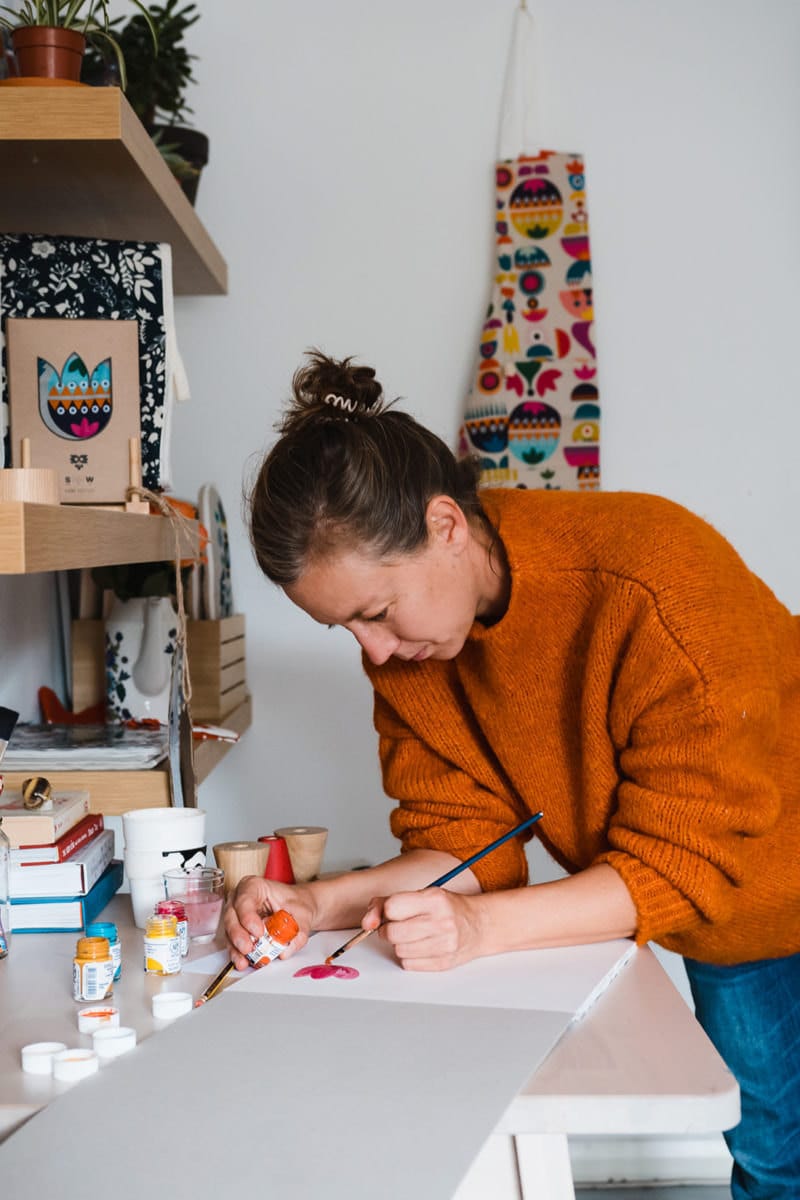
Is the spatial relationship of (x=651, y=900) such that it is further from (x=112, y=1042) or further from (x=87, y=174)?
(x=87, y=174)

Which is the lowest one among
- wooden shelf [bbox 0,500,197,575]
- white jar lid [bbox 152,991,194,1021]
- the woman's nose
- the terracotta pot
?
white jar lid [bbox 152,991,194,1021]

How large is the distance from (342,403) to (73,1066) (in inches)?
25.1

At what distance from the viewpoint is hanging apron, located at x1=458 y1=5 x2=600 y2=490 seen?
2.25 metres

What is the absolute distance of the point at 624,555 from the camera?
1122 mm

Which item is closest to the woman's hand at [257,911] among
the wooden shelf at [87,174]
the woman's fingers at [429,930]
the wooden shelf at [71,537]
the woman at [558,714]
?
the woman at [558,714]

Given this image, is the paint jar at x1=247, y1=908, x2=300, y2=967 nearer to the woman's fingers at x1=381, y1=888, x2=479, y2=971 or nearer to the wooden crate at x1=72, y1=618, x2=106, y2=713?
the woman's fingers at x1=381, y1=888, x2=479, y2=971

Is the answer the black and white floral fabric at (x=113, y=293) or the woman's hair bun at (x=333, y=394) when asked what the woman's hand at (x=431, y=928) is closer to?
the woman's hair bun at (x=333, y=394)

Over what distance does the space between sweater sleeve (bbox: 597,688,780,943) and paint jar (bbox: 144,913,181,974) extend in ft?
1.26

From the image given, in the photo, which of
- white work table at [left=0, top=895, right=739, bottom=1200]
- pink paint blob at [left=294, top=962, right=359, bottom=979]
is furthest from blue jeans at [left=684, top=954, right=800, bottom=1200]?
pink paint blob at [left=294, top=962, right=359, bottom=979]

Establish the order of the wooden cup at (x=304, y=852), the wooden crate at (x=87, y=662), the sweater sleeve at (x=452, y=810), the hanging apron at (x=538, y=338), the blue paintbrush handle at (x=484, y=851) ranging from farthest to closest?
1. the hanging apron at (x=538, y=338)
2. the wooden crate at (x=87, y=662)
3. the wooden cup at (x=304, y=852)
4. the sweater sleeve at (x=452, y=810)
5. the blue paintbrush handle at (x=484, y=851)

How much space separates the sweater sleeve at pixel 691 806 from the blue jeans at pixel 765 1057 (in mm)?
280

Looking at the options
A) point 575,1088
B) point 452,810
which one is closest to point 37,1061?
point 575,1088

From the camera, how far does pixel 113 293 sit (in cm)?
148

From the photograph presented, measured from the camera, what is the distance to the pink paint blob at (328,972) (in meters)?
1.03
